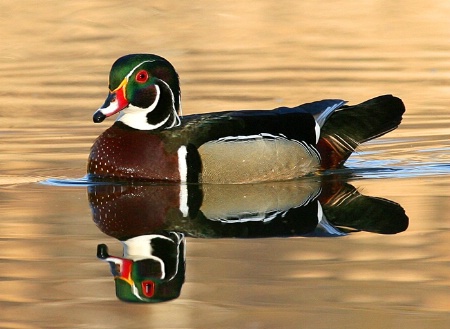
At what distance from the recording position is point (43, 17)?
2202 cm

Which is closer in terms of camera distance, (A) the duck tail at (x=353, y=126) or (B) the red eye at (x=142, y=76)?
(B) the red eye at (x=142, y=76)

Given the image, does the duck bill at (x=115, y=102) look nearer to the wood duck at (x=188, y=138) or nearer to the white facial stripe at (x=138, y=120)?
the wood duck at (x=188, y=138)

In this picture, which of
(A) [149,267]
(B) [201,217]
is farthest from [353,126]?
(A) [149,267]

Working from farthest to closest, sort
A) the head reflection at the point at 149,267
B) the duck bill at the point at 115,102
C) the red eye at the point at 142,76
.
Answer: the red eye at the point at 142,76 < the duck bill at the point at 115,102 < the head reflection at the point at 149,267

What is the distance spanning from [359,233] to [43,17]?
14.7 m

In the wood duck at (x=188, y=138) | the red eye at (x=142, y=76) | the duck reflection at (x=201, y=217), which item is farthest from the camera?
the red eye at (x=142, y=76)

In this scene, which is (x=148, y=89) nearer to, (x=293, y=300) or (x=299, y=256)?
(x=299, y=256)

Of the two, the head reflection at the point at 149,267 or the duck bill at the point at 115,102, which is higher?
the duck bill at the point at 115,102

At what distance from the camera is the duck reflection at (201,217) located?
726 cm

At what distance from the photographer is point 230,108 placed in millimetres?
13594

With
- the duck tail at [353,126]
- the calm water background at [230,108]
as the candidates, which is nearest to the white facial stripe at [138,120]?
the calm water background at [230,108]

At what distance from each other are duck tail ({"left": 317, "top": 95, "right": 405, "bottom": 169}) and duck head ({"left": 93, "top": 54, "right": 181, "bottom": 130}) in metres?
1.20

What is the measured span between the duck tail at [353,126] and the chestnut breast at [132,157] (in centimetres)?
133

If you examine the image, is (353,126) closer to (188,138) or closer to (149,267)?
(188,138)
